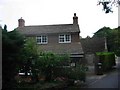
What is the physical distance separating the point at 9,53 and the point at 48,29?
28.1m

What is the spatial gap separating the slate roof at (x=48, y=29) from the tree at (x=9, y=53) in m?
25.6

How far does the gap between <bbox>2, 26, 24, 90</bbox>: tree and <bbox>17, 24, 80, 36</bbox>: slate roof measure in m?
25.6

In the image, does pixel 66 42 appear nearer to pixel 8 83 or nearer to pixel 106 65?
pixel 106 65

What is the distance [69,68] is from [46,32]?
20.5 metres

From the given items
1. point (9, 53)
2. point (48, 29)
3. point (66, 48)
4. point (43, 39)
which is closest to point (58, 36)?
point (48, 29)

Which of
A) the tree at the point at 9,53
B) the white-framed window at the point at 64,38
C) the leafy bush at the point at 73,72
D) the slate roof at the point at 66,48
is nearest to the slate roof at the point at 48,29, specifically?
the white-framed window at the point at 64,38

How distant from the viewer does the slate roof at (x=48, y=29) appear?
39.9m

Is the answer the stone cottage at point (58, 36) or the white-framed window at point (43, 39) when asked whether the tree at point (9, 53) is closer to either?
the stone cottage at point (58, 36)

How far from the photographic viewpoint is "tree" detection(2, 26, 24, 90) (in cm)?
1309

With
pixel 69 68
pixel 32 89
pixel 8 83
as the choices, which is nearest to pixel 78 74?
pixel 69 68

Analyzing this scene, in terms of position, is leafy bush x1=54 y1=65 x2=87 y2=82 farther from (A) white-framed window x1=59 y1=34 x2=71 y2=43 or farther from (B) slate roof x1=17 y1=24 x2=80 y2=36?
(A) white-framed window x1=59 y1=34 x2=71 y2=43

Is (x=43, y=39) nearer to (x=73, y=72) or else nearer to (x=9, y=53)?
(x=73, y=72)

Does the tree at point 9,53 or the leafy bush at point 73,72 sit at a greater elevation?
the tree at point 9,53

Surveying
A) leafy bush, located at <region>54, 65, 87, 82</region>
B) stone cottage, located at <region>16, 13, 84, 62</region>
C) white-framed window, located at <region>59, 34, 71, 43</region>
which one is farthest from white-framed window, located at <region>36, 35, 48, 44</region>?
leafy bush, located at <region>54, 65, 87, 82</region>
